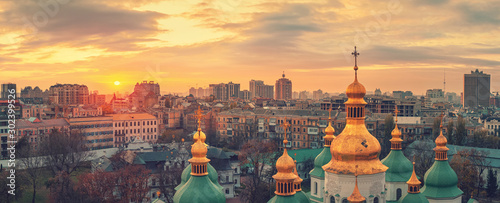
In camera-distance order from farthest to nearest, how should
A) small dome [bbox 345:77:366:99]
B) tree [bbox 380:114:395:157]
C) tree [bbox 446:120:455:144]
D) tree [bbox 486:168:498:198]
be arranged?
tree [bbox 380:114:395:157], tree [bbox 446:120:455:144], tree [bbox 486:168:498:198], small dome [bbox 345:77:366:99]

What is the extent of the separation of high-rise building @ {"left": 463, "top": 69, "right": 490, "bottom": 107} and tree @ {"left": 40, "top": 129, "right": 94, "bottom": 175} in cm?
12532

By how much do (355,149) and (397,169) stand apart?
8.07m

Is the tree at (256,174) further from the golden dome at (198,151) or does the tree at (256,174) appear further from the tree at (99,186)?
the golden dome at (198,151)

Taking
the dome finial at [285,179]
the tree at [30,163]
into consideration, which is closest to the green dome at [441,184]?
the dome finial at [285,179]

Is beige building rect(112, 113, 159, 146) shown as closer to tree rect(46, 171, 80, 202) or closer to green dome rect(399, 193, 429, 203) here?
tree rect(46, 171, 80, 202)

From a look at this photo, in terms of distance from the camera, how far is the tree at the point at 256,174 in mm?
41131

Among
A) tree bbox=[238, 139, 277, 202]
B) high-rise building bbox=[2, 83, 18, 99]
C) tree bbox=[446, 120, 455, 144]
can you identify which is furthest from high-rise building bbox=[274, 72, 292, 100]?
tree bbox=[238, 139, 277, 202]

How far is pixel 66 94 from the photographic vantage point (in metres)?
127

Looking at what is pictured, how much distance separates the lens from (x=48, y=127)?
67.4 metres

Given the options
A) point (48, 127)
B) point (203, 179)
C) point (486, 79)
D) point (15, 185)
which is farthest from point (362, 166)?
point (486, 79)

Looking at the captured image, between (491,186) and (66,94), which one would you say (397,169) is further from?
(66,94)

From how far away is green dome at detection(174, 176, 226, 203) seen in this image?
2189 cm

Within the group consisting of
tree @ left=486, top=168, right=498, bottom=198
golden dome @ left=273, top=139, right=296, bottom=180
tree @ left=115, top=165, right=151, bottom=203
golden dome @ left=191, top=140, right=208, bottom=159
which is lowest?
tree @ left=486, top=168, right=498, bottom=198

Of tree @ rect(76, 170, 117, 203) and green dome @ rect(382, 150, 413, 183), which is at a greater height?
green dome @ rect(382, 150, 413, 183)
